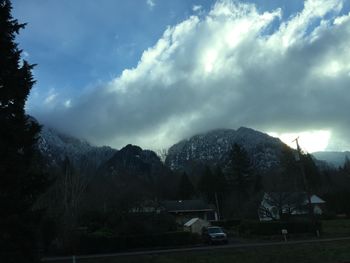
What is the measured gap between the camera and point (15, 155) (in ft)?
53.2

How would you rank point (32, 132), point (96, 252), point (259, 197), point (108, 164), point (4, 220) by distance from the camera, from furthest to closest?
point (108, 164) < point (259, 197) < point (96, 252) < point (32, 132) < point (4, 220)

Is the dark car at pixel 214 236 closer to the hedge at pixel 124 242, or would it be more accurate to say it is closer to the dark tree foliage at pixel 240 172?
the hedge at pixel 124 242

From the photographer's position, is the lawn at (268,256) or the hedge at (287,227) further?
the hedge at (287,227)

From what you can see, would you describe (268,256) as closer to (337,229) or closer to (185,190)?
(337,229)

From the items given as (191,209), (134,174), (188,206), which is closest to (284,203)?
(191,209)

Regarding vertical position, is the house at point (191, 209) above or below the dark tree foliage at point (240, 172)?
below

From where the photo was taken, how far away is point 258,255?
2970cm

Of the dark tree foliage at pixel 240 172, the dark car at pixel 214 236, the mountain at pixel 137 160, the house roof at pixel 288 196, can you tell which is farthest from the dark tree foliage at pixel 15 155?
the mountain at pixel 137 160

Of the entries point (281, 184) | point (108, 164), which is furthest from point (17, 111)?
point (108, 164)

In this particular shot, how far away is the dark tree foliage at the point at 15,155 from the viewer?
15820 millimetres

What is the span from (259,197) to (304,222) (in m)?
15.7

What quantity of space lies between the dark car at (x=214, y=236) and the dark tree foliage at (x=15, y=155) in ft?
102

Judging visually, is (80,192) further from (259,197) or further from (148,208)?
(259,197)

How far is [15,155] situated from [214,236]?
33.0m
